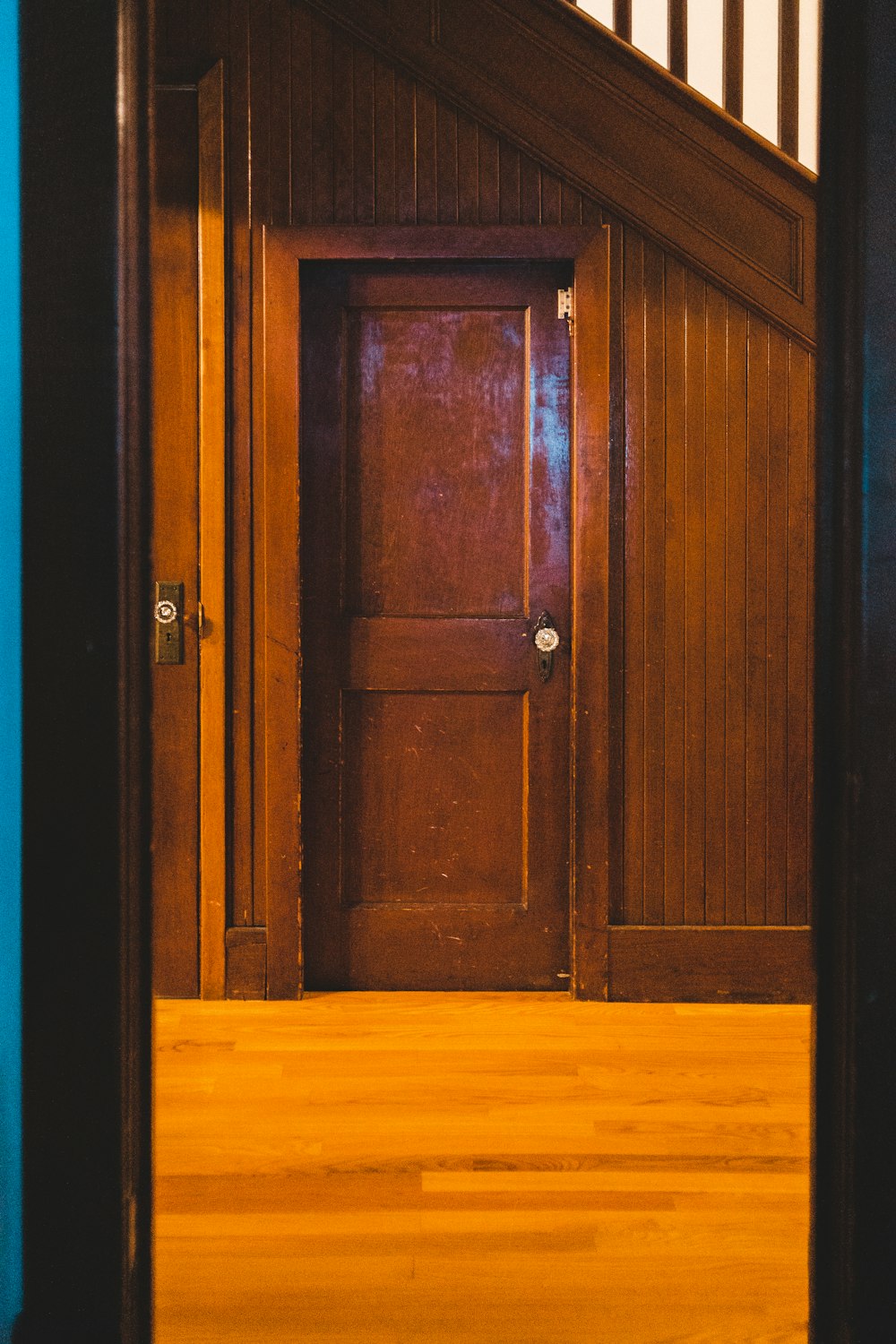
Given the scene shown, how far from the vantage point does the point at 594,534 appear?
10.5 ft

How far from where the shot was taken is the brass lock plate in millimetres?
3182

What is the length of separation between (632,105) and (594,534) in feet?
4.14

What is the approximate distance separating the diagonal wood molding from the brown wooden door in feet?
1.63

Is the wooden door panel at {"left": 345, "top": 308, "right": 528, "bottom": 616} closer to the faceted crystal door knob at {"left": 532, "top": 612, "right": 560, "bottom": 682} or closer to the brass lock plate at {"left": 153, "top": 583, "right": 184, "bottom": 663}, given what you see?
the faceted crystal door knob at {"left": 532, "top": 612, "right": 560, "bottom": 682}

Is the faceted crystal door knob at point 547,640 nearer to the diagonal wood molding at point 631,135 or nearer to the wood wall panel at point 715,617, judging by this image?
the wood wall panel at point 715,617

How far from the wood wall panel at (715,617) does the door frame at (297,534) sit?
0.29ft

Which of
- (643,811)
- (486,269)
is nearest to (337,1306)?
(643,811)

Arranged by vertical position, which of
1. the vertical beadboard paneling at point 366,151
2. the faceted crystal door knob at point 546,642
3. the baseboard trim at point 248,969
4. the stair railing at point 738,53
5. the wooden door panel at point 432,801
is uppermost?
the stair railing at point 738,53

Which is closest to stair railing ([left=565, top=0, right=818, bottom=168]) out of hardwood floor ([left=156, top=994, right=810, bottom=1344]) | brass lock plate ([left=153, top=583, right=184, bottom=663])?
brass lock plate ([left=153, top=583, right=184, bottom=663])

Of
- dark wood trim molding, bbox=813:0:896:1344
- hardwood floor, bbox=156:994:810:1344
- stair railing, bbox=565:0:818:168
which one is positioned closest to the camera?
dark wood trim molding, bbox=813:0:896:1344

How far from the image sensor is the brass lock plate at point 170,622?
3.18 meters

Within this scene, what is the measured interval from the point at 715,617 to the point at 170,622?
1618 mm

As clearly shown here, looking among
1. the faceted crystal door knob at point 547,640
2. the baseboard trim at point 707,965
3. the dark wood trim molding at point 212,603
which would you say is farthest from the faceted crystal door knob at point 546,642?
the dark wood trim molding at point 212,603

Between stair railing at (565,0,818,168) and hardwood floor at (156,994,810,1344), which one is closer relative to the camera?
hardwood floor at (156,994,810,1344)
